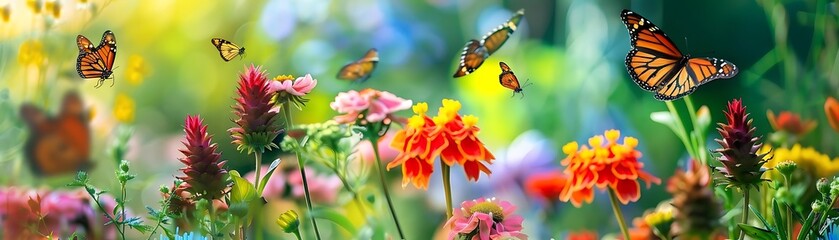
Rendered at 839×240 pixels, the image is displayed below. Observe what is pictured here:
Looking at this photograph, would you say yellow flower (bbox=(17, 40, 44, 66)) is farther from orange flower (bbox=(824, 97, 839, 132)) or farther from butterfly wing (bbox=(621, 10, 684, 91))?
orange flower (bbox=(824, 97, 839, 132))

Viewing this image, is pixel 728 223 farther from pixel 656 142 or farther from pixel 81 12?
pixel 81 12

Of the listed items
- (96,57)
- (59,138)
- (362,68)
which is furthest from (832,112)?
(59,138)

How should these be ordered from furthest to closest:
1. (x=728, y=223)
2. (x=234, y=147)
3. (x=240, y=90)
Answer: (x=234, y=147) → (x=728, y=223) → (x=240, y=90)

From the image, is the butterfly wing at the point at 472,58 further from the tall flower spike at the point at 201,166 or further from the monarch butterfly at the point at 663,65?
the tall flower spike at the point at 201,166

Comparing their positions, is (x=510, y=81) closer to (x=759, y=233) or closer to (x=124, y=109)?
(x=759, y=233)

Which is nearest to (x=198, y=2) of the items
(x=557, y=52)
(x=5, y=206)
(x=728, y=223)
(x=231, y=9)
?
(x=231, y=9)

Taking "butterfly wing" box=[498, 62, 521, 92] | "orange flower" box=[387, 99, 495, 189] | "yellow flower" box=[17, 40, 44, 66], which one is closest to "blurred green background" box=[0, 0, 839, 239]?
"yellow flower" box=[17, 40, 44, 66]

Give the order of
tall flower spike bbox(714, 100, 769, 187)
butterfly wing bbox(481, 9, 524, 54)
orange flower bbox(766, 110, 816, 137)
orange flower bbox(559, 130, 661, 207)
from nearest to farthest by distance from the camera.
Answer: tall flower spike bbox(714, 100, 769, 187) → orange flower bbox(559, 130, 661, 207) → butterfly wing bbox(481, 9, 524, 54) → orange flower bbox(766, 110, 816, 137)

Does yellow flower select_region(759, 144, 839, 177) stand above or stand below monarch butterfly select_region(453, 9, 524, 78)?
below
